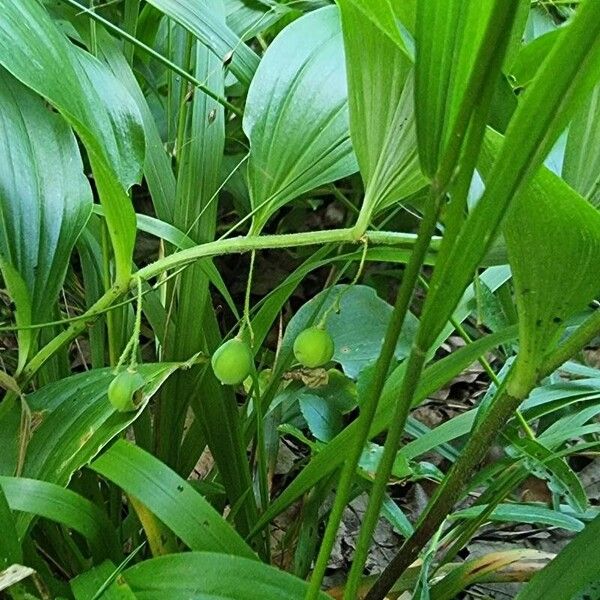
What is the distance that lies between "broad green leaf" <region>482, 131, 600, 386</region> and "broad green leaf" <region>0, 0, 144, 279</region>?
0.79 ft

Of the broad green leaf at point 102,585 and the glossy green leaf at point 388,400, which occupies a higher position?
the glossy green leaf at point 388,400

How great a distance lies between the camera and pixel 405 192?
0.48m

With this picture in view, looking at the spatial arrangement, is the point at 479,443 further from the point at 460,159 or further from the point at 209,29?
the point at 209,29

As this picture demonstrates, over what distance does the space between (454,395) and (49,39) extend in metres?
0.78

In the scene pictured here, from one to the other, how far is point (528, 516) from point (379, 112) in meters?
0.40

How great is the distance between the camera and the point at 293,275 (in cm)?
60

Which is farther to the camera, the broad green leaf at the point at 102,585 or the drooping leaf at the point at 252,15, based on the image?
the drooping leaf at the point at 252,15

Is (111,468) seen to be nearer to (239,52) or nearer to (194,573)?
(194,573)

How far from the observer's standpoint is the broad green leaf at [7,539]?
43cm

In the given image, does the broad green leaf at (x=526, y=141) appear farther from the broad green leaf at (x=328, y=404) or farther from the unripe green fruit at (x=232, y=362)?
the broad green leaf at (x=328, y=404)

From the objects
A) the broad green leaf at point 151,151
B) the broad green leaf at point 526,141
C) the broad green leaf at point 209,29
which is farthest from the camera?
the broad green leaf at point 151,151

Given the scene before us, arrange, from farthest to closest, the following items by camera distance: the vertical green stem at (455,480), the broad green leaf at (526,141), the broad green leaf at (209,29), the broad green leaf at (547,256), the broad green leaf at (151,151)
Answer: the broad green leaf at (151,151) → the broad green leaf at (209,29) → the vertical green stem at (455,480) → the broad green leaf at (547,256) → the broad green leaf at (526,141)

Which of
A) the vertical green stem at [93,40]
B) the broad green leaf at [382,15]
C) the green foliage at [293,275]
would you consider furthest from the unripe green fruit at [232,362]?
the vertical green stem at [93,40]

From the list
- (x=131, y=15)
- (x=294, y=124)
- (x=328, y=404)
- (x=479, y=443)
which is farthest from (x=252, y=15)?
(x=479, y=443)
